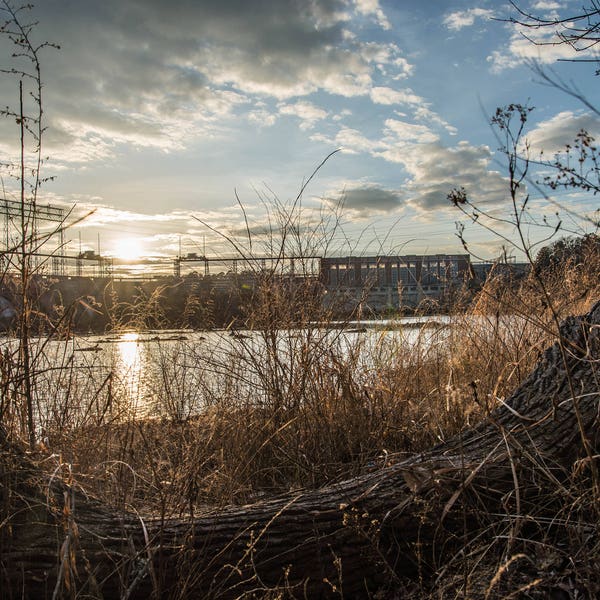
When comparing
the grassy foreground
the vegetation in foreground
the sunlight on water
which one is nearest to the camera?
the vegetation in foreground

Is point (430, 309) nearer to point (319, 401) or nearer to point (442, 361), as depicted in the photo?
point (442, 361)

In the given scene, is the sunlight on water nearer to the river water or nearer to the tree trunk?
the river water

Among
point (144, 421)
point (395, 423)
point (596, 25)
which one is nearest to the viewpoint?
point (596, 25)

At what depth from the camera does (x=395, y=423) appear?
3.16 m

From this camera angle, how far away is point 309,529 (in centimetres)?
179

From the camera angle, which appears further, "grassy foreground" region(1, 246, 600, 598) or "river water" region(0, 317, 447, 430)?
"river water" region(0, 317, 447, 430)

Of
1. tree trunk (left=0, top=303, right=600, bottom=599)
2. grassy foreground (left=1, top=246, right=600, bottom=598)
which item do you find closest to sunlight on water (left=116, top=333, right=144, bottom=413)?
grassy foreground (left=1, top=246, right=600, bottom=598)

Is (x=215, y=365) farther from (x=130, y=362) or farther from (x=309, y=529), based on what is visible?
(x=309, y=529)

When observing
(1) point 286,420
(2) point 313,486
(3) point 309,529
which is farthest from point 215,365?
(3) point 309,529

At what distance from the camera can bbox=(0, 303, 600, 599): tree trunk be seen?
156 centimetres

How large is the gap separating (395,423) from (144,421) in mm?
1633

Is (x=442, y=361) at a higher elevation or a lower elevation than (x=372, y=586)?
higher

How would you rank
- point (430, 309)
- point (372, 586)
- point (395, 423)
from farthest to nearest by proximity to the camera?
point (430, 309), point (395, 423), point (372, 586)

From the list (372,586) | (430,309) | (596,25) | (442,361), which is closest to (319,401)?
(372,586)
